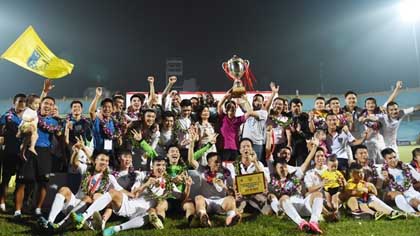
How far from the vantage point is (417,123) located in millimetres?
32750

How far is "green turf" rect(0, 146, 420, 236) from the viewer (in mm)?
4594

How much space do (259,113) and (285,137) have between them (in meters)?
0.65

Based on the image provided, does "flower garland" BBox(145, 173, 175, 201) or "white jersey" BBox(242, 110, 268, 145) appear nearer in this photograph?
"flower garland" BBox(145, 173, 175, 201)

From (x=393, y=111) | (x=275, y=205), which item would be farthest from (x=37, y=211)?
(x=393, y=111)

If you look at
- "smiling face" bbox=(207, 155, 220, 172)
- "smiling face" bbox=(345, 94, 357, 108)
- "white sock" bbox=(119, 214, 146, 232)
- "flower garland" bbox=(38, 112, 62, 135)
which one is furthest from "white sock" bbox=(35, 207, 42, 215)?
"smiling face" bbox=(345, 94, 357, 108)

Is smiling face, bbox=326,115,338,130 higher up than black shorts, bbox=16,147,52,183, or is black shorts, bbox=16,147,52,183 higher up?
smiling face, bbox=326,115,338,130

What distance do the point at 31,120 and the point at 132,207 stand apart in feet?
6.29

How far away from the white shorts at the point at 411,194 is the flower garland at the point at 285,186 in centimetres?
170

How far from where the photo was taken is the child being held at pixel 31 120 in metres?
5.27

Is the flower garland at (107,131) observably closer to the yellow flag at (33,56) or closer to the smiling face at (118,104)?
the smiling face at (118,104)

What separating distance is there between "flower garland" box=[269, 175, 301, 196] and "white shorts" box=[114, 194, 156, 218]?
5.67 feet

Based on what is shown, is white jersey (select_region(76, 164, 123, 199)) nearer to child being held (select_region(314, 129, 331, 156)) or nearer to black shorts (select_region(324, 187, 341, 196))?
black shorts (select_region(324, 187, 341, 196))

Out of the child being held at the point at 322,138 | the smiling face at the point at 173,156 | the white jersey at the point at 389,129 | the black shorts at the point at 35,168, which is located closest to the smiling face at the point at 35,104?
the black shorts at the point at 35,168

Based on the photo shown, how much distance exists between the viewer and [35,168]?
17.4 feet
